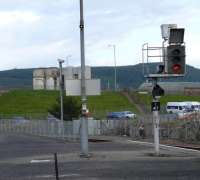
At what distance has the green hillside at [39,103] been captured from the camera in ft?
381

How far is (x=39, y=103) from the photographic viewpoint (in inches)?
5113

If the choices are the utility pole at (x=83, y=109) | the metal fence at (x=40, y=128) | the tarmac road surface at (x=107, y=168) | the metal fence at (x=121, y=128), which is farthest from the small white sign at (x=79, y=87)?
the metal fence at (x=40, y=128)

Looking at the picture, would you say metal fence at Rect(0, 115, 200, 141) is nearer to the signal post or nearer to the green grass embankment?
the signal post

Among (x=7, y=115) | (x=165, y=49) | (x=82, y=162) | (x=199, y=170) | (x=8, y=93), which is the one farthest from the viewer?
(x=8, y=93)

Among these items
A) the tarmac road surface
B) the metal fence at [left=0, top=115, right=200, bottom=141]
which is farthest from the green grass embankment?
the tarmac road surface

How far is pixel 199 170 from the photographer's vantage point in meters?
20.6

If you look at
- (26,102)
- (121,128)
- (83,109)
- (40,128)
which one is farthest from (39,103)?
(83,109)

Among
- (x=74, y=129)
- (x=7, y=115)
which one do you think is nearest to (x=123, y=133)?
(x=74, y=129)

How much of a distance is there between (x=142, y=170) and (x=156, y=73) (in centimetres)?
729

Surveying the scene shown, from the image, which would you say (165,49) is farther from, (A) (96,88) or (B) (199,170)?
(B) (199,170)

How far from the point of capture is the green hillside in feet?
381

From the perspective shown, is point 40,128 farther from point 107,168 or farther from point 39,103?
point 39,103

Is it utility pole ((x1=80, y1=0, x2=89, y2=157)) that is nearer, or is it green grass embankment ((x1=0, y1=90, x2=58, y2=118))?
utility pole ((x1=80, y1=0, x2=89, y2=157))

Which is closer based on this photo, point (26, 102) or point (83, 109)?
point (83, 109)
